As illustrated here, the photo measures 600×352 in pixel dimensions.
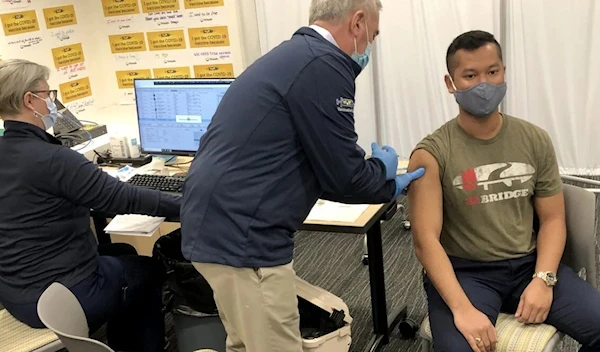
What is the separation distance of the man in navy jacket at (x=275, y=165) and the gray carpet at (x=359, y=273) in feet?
3.29

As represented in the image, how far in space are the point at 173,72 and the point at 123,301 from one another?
1629mm

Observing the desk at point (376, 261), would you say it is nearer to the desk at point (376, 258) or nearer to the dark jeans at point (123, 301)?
the desk at point (376, 258)

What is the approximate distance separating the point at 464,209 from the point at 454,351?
0.43m

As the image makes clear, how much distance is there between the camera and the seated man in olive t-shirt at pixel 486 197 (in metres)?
1.77

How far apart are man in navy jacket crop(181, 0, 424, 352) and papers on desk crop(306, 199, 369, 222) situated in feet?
1.15

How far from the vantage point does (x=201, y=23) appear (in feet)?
10.6

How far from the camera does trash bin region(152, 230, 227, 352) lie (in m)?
2.19

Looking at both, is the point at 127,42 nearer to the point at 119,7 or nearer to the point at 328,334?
the point at 119,7

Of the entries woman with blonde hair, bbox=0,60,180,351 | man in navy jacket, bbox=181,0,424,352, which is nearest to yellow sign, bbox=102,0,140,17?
woman with blonde hair, bbox=0,60,180,351

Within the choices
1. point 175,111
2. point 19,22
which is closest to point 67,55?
point 19,22

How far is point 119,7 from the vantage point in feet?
11.1

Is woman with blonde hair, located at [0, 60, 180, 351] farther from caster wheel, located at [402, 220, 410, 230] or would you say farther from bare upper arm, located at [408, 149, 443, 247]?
caster wheel, located at [402, 220, 410, 230]

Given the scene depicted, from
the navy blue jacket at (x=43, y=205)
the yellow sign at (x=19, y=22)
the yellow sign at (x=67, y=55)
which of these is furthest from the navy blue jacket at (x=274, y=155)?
the yellow sign at (x=67, y=55)

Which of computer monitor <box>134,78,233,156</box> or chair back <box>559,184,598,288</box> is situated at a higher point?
computer monitor <box>134,78,233,156</box>
